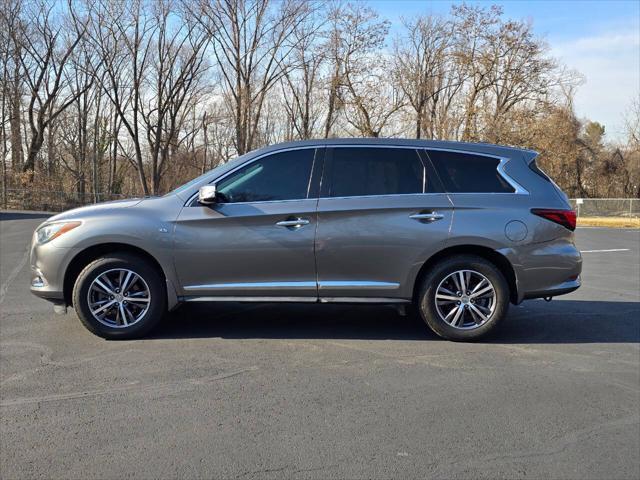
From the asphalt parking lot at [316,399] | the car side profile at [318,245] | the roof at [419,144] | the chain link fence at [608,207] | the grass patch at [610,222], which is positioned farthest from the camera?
the chain link fence at [608,207]

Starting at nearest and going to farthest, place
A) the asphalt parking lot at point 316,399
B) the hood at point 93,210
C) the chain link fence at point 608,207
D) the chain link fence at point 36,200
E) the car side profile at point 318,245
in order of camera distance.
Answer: the asphalt parking lot at point 316,399, the car side profile at point 318,245, the hood at point 93,210, the chain link fence at point 608,207, the chain link fence at point 36,200

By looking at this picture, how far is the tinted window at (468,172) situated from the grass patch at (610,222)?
88.2 feet

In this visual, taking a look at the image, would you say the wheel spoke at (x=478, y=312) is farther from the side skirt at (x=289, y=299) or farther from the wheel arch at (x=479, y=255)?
the side skirt at (x=289, y=299)

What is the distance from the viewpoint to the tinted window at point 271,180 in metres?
5.14

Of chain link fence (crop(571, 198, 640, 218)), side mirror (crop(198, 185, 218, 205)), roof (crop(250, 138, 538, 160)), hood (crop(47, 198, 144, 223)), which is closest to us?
side mirror (crop(198, 185, 218, 205))

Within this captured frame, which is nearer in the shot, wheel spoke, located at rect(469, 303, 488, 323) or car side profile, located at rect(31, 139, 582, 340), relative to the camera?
car side profile, located at rect(31, 139, 582, 340)

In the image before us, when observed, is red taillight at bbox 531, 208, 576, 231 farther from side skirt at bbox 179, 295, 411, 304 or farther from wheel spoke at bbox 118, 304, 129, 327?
wheel spoke at bbox 118, 304, 129, 327

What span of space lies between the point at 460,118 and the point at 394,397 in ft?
117

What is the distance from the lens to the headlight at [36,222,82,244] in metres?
5.08

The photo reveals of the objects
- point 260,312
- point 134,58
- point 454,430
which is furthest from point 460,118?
point 454,430

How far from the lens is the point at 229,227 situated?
16.5 feet

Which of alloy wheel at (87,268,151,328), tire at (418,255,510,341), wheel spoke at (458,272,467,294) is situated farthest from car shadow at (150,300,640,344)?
wheel spoke at (458,272,467,294)

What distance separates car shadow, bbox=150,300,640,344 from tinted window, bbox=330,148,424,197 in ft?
4.73

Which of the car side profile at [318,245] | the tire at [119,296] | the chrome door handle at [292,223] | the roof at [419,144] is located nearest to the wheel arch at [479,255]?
the car side profile at [318,245]
